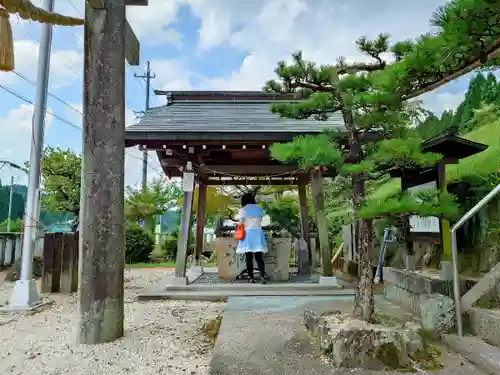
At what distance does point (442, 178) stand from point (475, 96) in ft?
34.5

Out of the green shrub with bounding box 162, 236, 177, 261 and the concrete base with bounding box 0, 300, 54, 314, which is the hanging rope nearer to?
the concrete base with bounding box 0, 300, 54, 314

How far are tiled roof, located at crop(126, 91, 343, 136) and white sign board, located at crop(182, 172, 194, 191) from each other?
806 mm

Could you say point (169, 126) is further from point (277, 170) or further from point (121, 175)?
point (121, 175)

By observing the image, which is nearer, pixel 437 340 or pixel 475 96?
pixel 437 340

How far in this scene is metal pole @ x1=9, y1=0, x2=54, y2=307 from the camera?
5488 millimetres

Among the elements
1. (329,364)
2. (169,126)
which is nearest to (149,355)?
(329,364)

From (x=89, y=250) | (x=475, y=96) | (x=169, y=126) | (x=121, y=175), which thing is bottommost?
(x=89, y=250)

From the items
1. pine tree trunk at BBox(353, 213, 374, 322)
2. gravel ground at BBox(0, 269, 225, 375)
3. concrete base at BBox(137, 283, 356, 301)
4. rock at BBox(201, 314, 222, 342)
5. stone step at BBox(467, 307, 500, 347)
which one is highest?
pine tree trunk at BBox(353, 213, 374, 322)

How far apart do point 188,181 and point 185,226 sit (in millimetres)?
756

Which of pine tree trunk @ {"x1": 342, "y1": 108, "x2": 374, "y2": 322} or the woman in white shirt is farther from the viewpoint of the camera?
the woman in white shirt

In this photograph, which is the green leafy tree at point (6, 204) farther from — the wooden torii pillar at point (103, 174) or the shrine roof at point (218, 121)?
the wooden torii pillar at point (103, 174)

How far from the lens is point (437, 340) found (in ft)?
10.5

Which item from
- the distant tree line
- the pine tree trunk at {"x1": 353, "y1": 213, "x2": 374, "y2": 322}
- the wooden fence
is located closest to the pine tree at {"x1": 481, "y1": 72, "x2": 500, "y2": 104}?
the distant tree line

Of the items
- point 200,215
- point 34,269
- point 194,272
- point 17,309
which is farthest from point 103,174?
point 34,269
